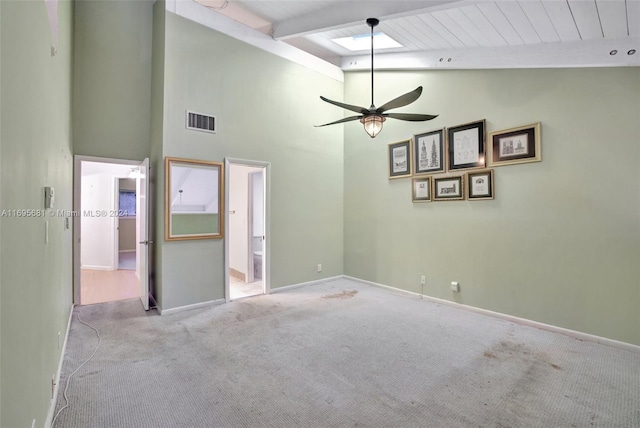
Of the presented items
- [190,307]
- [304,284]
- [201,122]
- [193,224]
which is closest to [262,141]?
[201,122]

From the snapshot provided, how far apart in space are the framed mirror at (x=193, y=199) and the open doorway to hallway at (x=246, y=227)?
1.11m

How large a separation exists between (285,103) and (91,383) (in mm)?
4294

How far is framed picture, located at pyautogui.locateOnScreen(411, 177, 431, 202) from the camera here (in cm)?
459

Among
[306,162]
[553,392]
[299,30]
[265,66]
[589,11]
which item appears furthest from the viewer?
[306,162]

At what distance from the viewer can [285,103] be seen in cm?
514

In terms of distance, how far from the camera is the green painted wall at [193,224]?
Answer: 406 cm

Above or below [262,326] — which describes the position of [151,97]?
above

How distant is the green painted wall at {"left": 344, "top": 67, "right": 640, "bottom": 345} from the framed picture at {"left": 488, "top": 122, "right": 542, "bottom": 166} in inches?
3.6

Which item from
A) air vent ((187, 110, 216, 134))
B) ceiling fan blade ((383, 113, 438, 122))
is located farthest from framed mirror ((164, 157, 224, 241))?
ceiling fan blade ((383, 113, 438, 122))

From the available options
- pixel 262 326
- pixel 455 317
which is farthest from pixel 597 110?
pixel 262 326

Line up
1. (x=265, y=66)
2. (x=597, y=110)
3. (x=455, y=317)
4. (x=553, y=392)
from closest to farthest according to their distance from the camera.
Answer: (x=553, y=392)
(x=597, y=110)
(x=455, y=317)
(x=265, y=66)

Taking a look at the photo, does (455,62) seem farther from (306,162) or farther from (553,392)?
(553,392)

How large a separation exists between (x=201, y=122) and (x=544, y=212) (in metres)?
4.34

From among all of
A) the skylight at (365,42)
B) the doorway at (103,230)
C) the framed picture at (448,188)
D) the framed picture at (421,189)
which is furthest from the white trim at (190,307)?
the skylight at (365,42)
